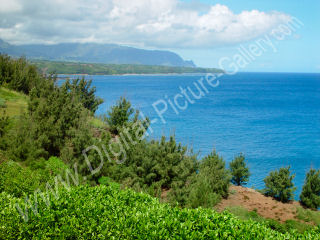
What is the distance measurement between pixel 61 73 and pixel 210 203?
5140 inches

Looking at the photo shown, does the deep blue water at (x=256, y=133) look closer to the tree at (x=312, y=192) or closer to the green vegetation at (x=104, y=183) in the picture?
the green vegetation at (x=104, y=183)

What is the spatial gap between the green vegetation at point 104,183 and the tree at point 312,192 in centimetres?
111

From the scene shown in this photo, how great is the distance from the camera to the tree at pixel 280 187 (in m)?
14.7

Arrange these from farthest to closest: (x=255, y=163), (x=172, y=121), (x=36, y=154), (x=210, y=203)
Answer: (x=172, y=121), (x=255, y=163), (x=36, y=154), (x=210, y=203)

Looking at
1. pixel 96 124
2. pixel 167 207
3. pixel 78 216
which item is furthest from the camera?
pixel 96 124

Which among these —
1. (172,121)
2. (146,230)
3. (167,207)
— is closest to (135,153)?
(167,207)

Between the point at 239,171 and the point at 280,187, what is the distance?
2478 mm

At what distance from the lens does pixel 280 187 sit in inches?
586

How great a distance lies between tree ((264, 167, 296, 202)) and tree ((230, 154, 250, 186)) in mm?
1517

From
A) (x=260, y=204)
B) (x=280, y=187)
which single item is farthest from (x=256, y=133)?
(x=260, y=204)

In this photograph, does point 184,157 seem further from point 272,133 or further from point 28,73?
point 272,133

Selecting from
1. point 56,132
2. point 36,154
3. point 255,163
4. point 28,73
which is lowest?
point 255,163

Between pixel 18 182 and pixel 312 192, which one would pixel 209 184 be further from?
pixel 18 182

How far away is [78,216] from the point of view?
6.17m
